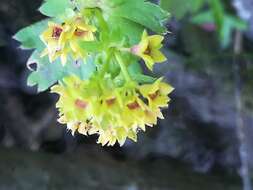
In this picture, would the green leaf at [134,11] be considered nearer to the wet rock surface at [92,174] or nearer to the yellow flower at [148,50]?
the yellow flower at [148,50]

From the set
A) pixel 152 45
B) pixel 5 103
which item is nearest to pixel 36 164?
pixel 5 103

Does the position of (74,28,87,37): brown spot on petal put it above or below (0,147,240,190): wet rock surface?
above

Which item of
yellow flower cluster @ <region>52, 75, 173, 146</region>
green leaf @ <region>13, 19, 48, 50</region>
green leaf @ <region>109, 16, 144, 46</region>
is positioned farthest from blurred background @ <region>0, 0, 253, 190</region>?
yellow flower cluster @ <region>52, 75, 173, 146</region>

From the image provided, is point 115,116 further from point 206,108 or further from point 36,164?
point 206,108

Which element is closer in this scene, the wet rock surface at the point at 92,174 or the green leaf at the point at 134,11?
the green leaf at the point at 134,11

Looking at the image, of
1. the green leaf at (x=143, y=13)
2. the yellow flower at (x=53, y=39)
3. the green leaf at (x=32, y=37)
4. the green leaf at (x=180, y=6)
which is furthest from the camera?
the green leaf at (x=180, y=6)

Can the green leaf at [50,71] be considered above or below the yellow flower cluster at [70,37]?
below

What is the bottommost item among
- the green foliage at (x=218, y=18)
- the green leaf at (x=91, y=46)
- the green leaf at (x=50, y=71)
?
the green foliage at (x=218, y=18)

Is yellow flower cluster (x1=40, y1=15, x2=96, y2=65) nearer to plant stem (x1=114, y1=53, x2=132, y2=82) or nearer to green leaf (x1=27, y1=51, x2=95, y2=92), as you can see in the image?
plant stem (x1=114, y1=53, x2=132, y2=82)

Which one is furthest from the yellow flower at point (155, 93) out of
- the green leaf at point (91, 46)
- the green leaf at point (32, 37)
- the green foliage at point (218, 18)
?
the green foliage at point (218, 18)

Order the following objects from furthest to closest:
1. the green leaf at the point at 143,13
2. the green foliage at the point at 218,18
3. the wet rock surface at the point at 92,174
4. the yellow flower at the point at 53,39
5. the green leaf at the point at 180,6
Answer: the green foliage at the point at 218,18, the wet rock surface at the point at 92,174, the green leaf at the point at 180,6, the green leaf at the point at 143,13, the yellow flower at the point at 53,39
